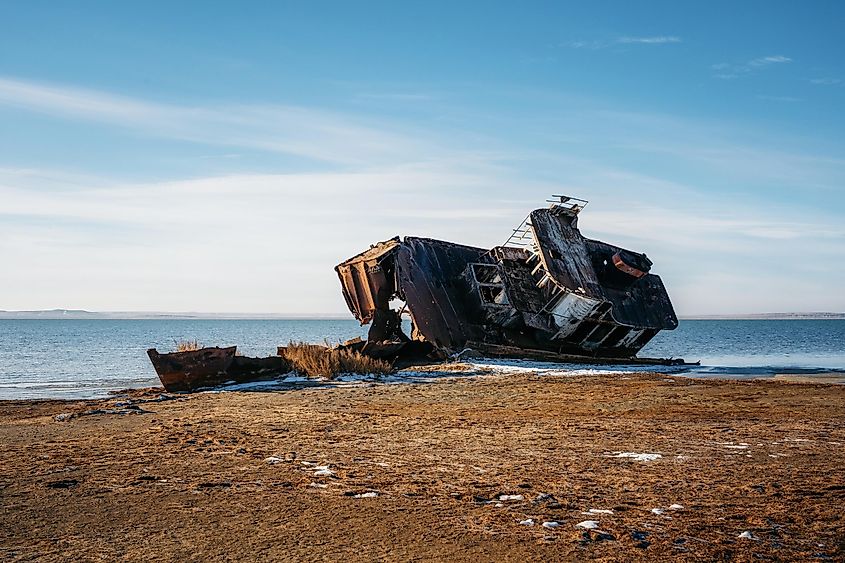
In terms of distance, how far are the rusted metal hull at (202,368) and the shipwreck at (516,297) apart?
14.0 feet

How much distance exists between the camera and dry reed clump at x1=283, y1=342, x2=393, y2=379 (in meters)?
17.7

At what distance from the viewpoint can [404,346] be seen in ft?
70.4

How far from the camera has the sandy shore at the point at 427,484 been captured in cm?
482

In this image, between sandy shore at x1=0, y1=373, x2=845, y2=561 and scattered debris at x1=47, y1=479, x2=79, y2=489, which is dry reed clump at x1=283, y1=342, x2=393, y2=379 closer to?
sandy shore at x1=0, y1=373, x2=845, y2=561

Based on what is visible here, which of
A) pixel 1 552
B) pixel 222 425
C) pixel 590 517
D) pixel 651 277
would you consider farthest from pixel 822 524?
pixel 651 277

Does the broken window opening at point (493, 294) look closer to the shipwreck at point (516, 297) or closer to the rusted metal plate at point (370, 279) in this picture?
the shipwreck at point (516, 297)

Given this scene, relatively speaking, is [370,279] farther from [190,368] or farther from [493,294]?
[190,368]

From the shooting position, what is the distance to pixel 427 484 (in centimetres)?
638

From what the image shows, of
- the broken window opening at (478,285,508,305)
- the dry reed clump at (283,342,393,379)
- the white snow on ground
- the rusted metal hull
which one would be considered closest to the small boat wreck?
the broken window opening at (478,285,508,305)

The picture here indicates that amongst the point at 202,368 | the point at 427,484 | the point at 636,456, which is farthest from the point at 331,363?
the point at 427,484

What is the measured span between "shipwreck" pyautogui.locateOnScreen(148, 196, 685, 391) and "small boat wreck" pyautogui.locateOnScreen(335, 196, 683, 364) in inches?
1.2

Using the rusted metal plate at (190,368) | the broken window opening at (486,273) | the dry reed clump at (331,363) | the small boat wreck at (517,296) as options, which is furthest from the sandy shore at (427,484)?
the broken window opening at (486,273)

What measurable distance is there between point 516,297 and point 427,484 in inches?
656

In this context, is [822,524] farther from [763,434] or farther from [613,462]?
[763,434]
